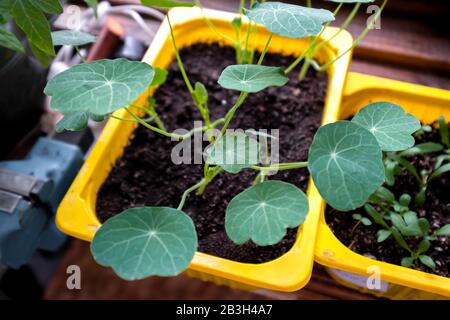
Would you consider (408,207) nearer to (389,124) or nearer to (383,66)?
(389,124)

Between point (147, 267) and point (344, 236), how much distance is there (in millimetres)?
439

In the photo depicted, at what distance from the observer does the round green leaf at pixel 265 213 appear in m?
0.70

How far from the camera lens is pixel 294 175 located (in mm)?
958

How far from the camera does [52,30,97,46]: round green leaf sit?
841 mm

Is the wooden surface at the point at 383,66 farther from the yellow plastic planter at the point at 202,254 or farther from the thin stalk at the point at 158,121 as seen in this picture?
the thin stalk at the point at 158,121

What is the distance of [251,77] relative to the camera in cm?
76

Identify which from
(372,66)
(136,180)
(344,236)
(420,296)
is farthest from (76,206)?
(372,66)

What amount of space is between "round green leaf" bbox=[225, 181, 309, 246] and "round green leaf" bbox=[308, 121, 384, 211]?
63 mm

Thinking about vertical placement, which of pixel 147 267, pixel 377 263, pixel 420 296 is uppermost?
pixel 147 267

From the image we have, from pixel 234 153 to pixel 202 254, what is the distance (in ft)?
0.62

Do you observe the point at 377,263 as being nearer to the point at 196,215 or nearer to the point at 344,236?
the point at 344,236

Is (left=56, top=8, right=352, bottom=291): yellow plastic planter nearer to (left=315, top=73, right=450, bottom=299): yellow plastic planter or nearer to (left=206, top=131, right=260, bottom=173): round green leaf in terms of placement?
(left=315, top=73, right=450, bottom=299): yellow plastic planter

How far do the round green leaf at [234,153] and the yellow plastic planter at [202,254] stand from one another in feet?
0.56

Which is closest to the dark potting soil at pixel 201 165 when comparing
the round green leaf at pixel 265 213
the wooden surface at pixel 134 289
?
the round green leaf at pixel 265 213
